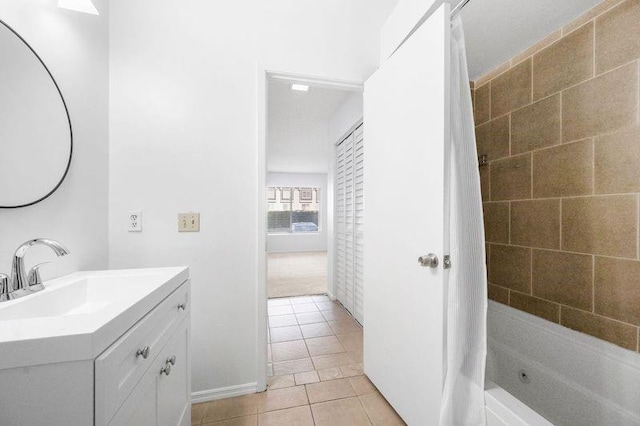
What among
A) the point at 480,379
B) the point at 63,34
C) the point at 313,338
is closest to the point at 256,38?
the point at 63,34

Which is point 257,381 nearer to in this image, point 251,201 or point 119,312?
point 251,201

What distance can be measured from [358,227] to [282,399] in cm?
159

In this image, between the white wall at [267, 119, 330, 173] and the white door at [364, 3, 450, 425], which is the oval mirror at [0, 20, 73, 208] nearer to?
the white door at [364, 3, 450, 425]

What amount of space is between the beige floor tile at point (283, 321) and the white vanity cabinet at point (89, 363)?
164 cm

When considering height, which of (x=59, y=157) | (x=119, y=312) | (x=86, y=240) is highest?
(x=59, y=157)

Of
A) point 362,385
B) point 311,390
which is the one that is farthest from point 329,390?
point 362,385

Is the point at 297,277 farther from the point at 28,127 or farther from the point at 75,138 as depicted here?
the point at 28,127

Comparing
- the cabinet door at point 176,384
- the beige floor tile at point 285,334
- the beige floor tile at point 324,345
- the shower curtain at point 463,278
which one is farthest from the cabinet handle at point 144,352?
the beige floor tile at point 285,334

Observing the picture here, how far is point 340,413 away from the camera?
1438 millimetres

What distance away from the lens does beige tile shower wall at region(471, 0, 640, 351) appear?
3.76 ft

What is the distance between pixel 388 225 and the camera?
1.47 metres

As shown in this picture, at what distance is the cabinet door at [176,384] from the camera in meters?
0.93

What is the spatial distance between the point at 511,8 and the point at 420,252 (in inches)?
54.2

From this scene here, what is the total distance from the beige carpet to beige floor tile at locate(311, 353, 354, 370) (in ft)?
5.32
